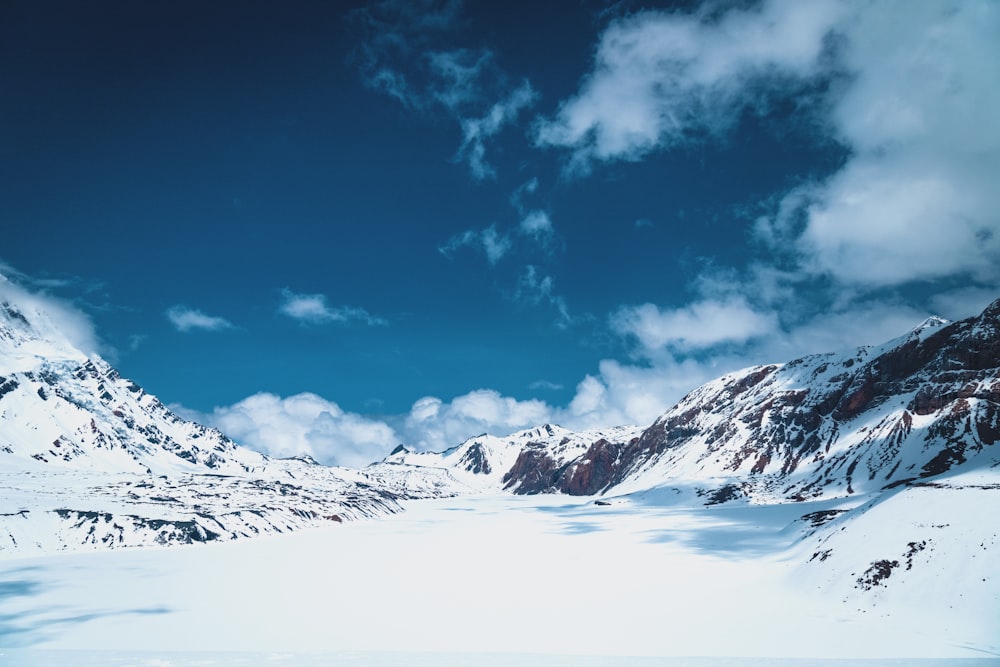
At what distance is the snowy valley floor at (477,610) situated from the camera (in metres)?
26.5

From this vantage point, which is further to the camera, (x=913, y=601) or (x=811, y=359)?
(x=811, y=359)

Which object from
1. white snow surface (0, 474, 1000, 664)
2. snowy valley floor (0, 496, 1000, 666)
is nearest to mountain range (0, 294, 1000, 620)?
white snow surface (0, 474, 1000, 664)

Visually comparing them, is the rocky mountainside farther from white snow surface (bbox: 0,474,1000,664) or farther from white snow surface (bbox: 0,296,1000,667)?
white snow surface (bbox: 0,474,1000,664)

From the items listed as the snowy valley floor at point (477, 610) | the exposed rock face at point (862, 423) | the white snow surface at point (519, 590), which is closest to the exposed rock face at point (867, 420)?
the exposed rock face at point (862, 423)

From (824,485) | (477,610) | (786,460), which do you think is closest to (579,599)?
(477,610)

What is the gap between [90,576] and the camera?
167 feet

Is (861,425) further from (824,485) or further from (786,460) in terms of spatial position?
(824,485)

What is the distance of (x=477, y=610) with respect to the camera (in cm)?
3575

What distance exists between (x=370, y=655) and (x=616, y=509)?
125m

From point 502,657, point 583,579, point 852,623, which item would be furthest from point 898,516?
point 502,657

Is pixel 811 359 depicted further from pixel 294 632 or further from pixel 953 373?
pixel 294 632

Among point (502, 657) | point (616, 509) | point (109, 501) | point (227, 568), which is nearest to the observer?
point (502, 657)

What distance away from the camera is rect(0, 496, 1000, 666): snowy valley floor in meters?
26.5

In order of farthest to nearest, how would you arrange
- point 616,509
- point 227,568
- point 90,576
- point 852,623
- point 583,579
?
point 616,509, point 227,568, point 90,576, point 583,579, point 852,623
